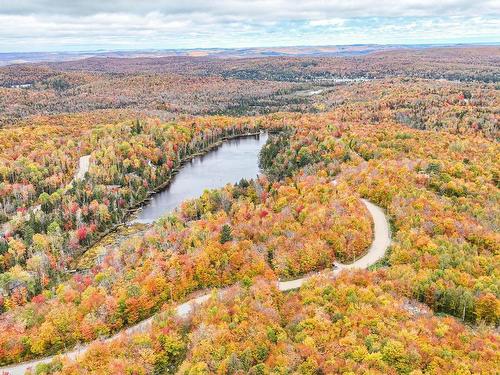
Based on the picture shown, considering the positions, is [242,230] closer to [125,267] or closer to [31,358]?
[125,267]

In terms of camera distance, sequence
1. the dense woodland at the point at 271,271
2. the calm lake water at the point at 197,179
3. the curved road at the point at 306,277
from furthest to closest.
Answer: the calm lake water at the point at 197,179 < the curved road at the point at 306,277 < the dense woodland at the point at 271,271

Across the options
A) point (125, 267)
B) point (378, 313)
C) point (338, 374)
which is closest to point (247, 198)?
point (125, 267)

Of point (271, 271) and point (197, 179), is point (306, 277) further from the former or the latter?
point (197, 179)

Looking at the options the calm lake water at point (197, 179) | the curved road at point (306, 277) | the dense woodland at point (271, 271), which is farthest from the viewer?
the calm lake water at point (197, 179)

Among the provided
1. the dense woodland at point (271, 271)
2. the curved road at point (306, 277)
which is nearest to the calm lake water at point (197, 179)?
the dense woodland at point (271, 271)

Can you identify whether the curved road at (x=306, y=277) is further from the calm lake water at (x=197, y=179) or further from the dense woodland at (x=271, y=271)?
the calm lake water at (x=197, y=179)

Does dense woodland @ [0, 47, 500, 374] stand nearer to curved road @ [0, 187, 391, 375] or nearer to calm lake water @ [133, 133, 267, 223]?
curved road @ [0, 187, 391, 375]

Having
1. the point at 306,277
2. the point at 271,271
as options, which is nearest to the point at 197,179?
the point at 271,271
